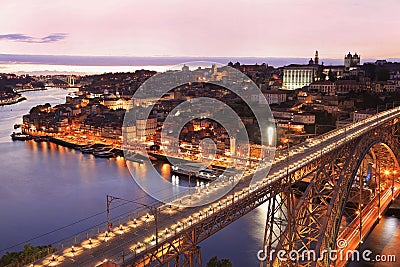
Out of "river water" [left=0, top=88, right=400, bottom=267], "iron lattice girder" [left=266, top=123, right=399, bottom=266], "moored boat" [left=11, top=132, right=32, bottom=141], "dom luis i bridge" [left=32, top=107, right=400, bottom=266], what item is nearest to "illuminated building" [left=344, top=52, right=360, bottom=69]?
"river water" [left=0, top=88, right=400, bottom=267]

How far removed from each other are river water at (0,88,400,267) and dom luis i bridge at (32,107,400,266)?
1.52 metres

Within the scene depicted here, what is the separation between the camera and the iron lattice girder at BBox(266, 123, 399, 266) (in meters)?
4.84

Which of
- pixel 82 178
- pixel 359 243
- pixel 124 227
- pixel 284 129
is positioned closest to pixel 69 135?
pixel 82 178

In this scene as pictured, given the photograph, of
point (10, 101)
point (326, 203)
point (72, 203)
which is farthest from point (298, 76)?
point (10, 101)

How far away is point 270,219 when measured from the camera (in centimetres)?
573

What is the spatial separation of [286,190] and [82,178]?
29.4ft

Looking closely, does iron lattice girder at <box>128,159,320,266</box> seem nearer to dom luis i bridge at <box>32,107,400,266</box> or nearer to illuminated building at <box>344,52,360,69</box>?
dom luis i bridge at <box>32,107,400,266</box>

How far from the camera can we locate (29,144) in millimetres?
19438

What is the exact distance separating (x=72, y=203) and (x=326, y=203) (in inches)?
266

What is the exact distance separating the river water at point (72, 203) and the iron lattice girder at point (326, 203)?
4.67 ft

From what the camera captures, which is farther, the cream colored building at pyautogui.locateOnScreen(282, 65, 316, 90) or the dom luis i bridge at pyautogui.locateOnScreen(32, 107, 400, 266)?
the cream colored building at pyautogui.locateOnScreen(282, 65, 316, 90)

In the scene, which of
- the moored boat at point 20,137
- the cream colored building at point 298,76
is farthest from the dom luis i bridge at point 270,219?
the cream colored building at point 298,76

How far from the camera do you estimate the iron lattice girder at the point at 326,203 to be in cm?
484

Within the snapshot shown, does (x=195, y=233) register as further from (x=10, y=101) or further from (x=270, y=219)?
(x=10, y=101)
